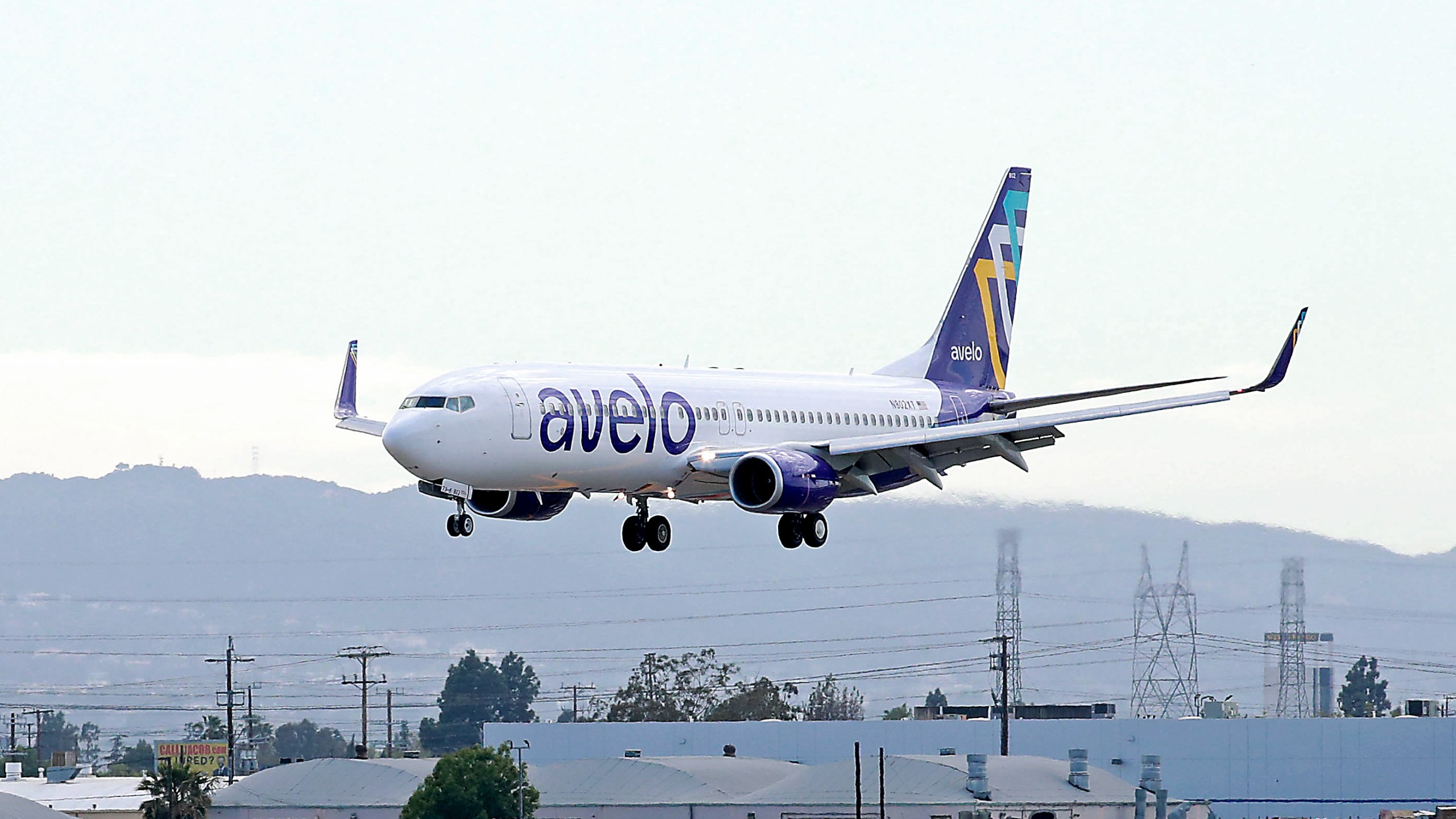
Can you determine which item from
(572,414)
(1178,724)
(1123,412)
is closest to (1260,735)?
(1178,724)

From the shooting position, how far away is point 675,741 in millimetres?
141875

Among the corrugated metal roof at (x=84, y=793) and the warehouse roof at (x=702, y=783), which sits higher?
the warehouse roof at (x=702, y=783)

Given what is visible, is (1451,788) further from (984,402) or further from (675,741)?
(984,402)

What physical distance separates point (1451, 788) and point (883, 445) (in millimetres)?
82617

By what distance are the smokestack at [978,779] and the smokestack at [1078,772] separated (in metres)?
5.47

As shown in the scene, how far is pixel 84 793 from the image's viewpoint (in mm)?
135625

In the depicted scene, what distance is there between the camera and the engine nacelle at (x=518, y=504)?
54.0 meters

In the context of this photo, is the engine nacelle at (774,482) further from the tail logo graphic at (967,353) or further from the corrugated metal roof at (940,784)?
the corrugated metal roof at (940,784)

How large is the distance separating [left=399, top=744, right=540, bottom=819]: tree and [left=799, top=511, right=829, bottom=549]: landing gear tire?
56920 millimetres

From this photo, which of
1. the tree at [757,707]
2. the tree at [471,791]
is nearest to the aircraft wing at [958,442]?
the tree at [471,791]

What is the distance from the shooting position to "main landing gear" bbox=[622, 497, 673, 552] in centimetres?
5606

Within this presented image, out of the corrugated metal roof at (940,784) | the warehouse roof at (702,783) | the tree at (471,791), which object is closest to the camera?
the corrugated metal roof at (940,784)

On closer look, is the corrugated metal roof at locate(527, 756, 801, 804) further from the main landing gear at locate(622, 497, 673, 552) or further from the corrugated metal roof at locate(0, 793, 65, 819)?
the main landing gear at locate(622, 497, 673, 552)

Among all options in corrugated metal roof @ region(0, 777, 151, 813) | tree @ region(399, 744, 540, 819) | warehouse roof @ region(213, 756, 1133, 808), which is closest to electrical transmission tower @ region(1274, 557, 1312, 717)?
warehouse roof @ region(213, 756, 1133, 808)
